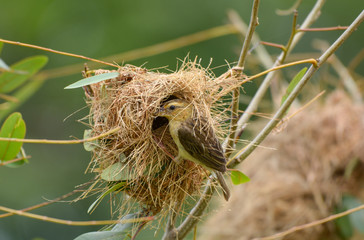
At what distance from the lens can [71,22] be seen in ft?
22.9

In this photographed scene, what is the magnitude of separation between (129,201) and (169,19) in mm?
5026

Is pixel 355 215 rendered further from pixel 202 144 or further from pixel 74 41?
pixel 74 41

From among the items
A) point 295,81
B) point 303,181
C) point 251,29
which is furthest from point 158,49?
point 303,181

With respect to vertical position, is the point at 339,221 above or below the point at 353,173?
below

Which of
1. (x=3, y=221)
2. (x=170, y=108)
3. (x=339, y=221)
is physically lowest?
(x=3, y=221)

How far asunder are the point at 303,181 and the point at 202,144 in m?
1.61

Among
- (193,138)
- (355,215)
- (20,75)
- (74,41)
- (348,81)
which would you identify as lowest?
(355,215)

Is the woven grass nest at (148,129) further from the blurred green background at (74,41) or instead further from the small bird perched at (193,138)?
the blurred green background at (74,41)

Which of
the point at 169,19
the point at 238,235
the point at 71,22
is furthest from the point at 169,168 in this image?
the point at 71,22

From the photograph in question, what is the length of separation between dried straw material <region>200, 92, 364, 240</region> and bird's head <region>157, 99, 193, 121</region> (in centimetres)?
129

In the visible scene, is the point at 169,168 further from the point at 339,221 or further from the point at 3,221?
the point at 3,221

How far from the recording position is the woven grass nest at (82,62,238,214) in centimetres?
188

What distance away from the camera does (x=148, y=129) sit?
192cm

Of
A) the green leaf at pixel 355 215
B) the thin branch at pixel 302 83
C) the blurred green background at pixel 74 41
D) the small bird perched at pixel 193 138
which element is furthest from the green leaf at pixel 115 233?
the blurred green background at pixel 74 41
